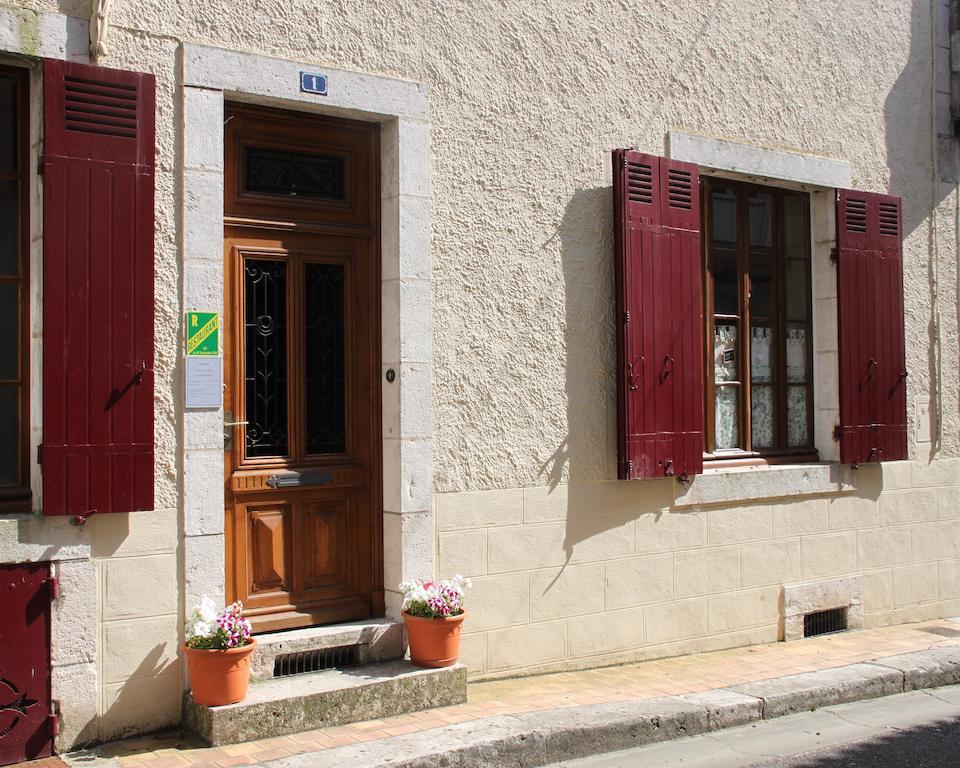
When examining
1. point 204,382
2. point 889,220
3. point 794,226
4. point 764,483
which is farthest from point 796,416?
point 204,382

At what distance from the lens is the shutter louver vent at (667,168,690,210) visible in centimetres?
641

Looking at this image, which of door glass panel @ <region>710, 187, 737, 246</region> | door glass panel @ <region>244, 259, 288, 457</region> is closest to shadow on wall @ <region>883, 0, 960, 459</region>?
door glass panel @ <region>710, 187, 737, 246</region>

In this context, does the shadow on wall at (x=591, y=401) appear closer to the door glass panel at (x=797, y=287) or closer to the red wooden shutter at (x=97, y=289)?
the door glass panel at (x=797, y=287)

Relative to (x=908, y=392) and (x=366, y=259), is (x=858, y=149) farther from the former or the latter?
(x=366, y=259)

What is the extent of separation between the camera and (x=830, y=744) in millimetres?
5105

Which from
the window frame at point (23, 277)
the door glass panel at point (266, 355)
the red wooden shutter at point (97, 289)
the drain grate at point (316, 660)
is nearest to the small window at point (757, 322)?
the drain grate at point (316, 660)

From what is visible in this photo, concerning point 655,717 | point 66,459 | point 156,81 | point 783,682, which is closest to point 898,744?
point 783,682

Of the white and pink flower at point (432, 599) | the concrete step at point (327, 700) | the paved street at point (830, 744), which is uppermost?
the white and pink flower at point (432, 599)

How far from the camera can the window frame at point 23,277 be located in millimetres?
4582

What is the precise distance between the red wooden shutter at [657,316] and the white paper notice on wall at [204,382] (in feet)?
7.83

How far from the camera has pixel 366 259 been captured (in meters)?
5.61

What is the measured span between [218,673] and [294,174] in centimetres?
249

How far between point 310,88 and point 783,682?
159 inches

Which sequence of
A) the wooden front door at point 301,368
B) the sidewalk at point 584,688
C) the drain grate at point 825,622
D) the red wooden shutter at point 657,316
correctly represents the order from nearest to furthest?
the sidewalk at point 584,688, the wooden front door at point 301,368, the red wooden shutter at point 657,316, the drain grate at point 825,622
